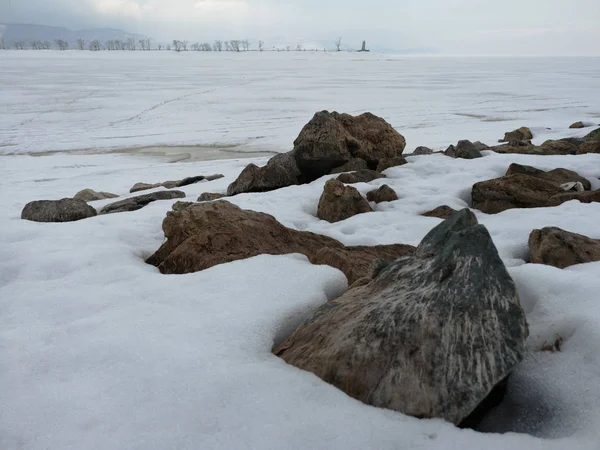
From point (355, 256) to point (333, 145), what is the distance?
337cm

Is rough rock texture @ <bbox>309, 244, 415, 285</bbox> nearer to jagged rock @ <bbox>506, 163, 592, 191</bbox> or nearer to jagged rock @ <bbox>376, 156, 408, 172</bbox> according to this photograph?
jagged rock @ <bbox>506, 163, 592, 191</bbox>

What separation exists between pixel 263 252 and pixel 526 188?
2835 millimetres

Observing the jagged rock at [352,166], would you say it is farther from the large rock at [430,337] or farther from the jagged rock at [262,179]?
the large rock at [430,337]

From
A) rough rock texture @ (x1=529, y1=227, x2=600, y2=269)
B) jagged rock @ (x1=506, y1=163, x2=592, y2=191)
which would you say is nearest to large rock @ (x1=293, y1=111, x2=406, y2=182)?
jagged rock @ (x1=506, y1=163, x2=592, y2=191)

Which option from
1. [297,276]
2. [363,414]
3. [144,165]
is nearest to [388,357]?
[363,414]

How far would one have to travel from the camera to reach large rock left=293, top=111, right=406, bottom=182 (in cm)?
634

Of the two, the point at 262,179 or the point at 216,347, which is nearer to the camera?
the point at 216,347

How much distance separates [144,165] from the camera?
11.3 metres

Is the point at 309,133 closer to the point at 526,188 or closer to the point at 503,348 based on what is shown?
the point at 526,188

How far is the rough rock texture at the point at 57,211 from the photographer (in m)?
4.94

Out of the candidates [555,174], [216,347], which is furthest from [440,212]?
[216,347]

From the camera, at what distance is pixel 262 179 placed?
5953mm

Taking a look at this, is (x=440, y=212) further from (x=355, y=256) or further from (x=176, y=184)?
(x=176, y=184)

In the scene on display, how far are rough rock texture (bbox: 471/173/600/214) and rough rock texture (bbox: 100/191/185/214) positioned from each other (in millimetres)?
3795
